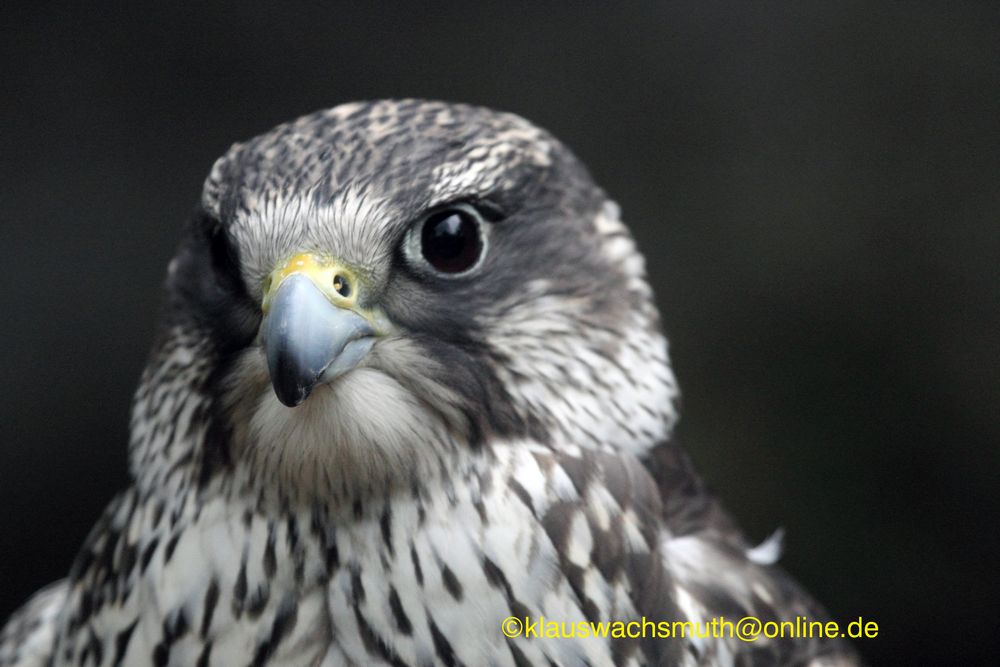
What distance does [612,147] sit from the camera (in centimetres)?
398

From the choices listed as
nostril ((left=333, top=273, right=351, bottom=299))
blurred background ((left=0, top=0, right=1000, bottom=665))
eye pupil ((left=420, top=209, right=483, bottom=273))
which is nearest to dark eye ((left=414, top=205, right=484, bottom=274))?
eye pupil ((left=420, top=209, right=483, bottom=273))

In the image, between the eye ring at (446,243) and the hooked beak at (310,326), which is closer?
the hooked beak at (310,326)

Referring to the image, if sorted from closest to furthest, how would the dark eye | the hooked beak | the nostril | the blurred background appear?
the hooked beak < the nostril < the dark eye < the blurred background

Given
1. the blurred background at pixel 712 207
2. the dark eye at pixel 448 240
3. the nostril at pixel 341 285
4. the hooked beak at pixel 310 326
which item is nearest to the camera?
the hooked beak at pixel 310 326

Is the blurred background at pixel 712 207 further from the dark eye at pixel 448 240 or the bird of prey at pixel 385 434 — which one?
the dark eye at pixel 448 240

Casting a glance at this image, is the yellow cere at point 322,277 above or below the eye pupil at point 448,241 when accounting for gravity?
below

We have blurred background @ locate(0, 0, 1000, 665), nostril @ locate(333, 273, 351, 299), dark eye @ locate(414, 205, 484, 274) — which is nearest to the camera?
nostril @ locate(333, 273, 351, 299)

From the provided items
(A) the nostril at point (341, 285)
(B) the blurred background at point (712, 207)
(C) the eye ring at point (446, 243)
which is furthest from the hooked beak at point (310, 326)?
(B) the blurred background at point (712, 207)

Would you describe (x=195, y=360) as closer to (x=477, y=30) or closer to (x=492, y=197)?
(x=492, y=197)

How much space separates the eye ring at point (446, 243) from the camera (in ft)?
5.76

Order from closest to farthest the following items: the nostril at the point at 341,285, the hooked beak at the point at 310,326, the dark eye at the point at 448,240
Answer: the hooked beak at the point at 310,326, the nostril at the point at 341,285, the dark eye at the point at 448,240

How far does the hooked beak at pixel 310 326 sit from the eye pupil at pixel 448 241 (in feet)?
0.45

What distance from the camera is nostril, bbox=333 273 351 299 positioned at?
167cm

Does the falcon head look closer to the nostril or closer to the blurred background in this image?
the nostril
